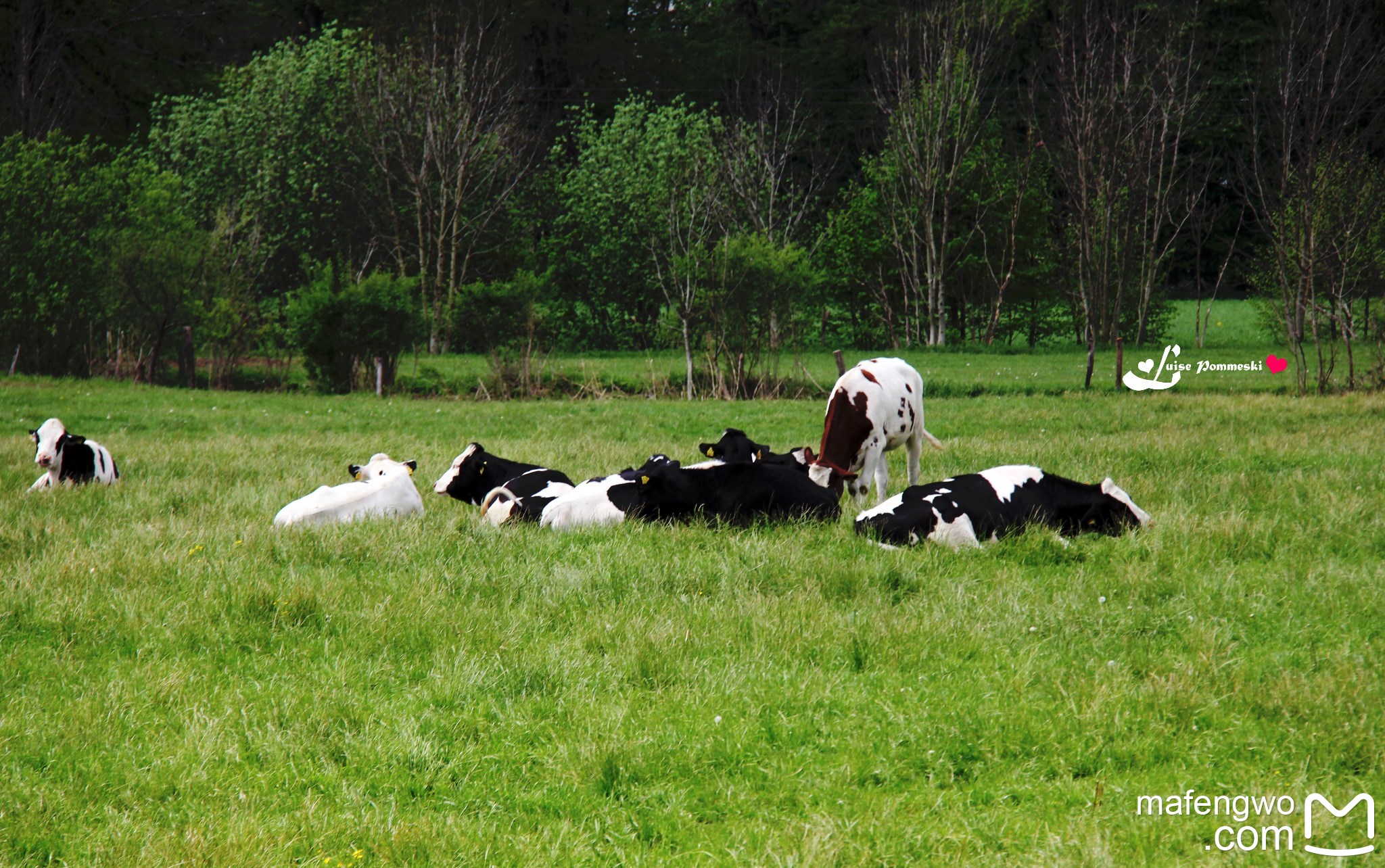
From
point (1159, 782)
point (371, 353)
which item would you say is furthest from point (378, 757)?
point (371, 353)

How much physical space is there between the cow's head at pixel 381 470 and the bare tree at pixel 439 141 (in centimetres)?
2594

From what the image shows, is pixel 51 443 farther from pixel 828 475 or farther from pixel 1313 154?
pixel 1313 154

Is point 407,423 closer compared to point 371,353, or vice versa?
point 407,423

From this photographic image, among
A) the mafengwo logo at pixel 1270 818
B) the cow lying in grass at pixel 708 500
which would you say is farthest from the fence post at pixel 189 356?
the mafengwo logo at pixel 1270 818

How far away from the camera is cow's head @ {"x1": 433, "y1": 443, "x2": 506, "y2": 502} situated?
8.46 m

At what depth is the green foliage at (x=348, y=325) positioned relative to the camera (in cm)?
2336

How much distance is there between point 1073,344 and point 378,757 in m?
36.9

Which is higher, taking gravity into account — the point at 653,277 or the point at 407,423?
the point at 653,277

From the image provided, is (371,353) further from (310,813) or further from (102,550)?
(310,813)

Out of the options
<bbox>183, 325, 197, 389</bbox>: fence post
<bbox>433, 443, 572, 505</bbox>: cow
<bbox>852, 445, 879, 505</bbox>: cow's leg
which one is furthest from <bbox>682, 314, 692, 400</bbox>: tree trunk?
<bbox>852, 445, 879, 505</bbox>: cow's leg

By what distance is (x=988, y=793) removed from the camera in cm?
363

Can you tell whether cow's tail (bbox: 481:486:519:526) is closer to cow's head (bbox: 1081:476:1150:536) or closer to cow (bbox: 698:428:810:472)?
cow (bbox: 698:428:810:472)

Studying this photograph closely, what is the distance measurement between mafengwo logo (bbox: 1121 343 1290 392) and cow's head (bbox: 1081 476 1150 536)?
16.5m

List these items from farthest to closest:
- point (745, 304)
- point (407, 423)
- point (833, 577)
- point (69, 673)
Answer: point (745, 304), point (407, 423), point (833, 577), point (69, 673)
